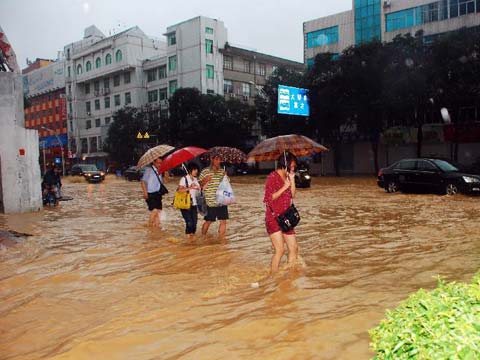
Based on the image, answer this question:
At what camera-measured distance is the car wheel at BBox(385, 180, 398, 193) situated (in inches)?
722

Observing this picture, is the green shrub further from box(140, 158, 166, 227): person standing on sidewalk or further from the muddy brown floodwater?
box(140, 158, 166, 227): person standing on sidewalk

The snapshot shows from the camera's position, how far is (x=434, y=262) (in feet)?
21.9

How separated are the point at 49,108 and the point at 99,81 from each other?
15443mm

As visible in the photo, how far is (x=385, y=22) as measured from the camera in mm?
38625

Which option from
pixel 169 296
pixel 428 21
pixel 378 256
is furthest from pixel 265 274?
pixel 428 21

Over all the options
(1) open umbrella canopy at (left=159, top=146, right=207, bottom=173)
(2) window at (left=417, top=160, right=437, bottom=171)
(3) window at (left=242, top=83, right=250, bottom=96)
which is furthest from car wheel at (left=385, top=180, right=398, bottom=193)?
(3) window at (left=242, top=83, right=250, bottom=96)

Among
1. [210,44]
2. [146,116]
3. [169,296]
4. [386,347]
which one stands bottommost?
[169,296]

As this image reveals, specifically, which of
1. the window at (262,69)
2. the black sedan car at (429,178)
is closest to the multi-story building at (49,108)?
the window at (262,69)

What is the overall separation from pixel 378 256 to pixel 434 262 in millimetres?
881

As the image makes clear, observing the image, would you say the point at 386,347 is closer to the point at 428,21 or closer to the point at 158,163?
the point at 158,163

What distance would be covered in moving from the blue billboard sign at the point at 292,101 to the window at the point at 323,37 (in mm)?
10983

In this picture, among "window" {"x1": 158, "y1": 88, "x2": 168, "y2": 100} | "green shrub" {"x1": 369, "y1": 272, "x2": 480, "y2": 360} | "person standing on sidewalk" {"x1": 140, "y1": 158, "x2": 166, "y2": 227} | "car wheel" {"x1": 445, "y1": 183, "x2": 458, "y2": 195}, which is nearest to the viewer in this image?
"green shrub" {"x1": 369, "y1": 272, "x2": 480, "y2": 360}

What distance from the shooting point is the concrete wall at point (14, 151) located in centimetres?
1439

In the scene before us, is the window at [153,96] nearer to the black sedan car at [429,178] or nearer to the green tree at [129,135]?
the green tree at [129,135]
